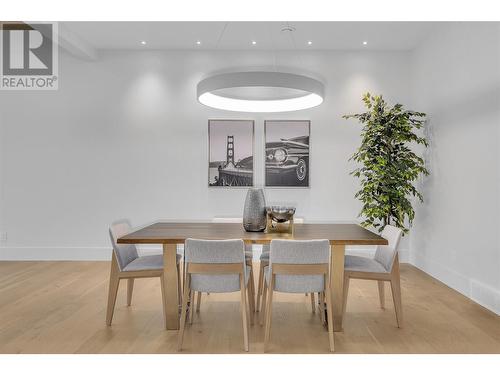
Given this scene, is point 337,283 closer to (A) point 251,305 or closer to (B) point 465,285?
(A) point 251,305

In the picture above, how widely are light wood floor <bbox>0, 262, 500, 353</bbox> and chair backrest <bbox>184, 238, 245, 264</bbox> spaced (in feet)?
1.96

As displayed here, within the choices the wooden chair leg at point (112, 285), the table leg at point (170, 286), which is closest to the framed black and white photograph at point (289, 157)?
the table leg at point (170, 286)

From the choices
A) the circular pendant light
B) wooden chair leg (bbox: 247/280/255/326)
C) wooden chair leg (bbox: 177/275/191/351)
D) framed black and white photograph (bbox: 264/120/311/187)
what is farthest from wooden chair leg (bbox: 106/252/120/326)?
framed black and white photograph (bbox: 264/120/311/187)

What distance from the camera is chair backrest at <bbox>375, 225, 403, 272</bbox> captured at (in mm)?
2818

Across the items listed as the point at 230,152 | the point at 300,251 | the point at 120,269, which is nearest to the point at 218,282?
the point at 300,251

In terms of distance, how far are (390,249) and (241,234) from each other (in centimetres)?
116

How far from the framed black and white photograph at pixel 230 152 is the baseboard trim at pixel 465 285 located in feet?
8.51

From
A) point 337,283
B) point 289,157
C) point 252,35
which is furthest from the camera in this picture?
point 289,157

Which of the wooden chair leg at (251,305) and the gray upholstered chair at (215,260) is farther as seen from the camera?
the wooden chair leg at (251,305)

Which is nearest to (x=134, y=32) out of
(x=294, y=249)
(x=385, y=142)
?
(x=385, y=142)

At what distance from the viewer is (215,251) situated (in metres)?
2.46

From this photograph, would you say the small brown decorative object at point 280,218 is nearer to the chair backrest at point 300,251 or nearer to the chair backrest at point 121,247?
the chair backrest at point 300,251

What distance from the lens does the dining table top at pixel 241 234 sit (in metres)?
2.64

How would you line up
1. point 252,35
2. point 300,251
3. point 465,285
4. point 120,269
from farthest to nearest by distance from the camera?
point 252,35 → point 465,285 → point 120,269 → point 300,251
